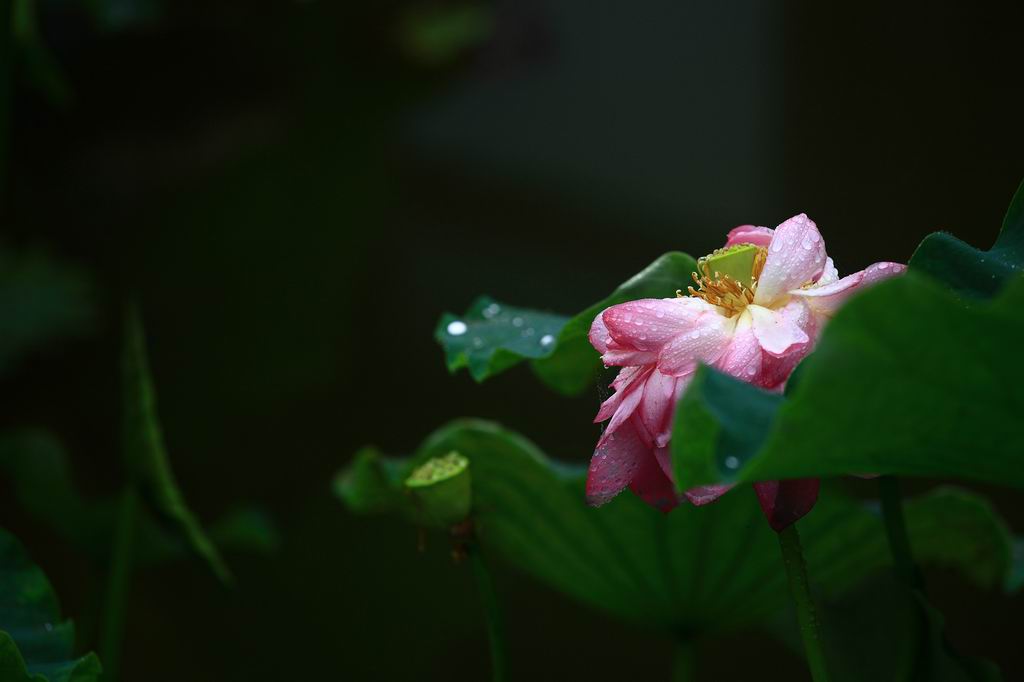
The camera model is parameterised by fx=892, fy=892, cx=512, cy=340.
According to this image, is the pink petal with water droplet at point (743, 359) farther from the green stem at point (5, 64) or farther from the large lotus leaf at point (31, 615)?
the green stem at point (5, 64)

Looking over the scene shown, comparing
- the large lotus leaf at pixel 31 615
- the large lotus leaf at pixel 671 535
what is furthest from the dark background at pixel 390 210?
the large lotus leaf at pixel 31 615

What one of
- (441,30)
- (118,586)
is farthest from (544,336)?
(441,30)

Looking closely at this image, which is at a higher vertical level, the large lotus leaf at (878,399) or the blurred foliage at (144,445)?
the large lotus leaf at (878,399)

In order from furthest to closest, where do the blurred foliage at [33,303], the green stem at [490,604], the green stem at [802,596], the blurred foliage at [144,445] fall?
the blurred foliage at [33,303], the blurred foliage at [144,445], the green stem at [490,604], the green stem at [802,596]

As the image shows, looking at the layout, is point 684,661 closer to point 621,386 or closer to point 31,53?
point 621,386

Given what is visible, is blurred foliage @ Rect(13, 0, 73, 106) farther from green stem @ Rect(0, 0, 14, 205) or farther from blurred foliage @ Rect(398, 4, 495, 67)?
blurred foliage @ Rect(398, 4, 495, 67)

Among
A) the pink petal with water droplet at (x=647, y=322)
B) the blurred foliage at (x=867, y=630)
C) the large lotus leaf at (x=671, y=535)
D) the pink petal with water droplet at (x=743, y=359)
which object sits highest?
the pink petal with water droplet at (x=647, y=322)

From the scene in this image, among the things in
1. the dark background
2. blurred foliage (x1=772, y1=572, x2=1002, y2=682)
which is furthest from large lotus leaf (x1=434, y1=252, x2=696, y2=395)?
the dark background

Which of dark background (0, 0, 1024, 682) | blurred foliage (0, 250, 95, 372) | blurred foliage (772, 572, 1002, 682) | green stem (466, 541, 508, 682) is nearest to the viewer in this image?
green stem (466, 541, 508, 682)
